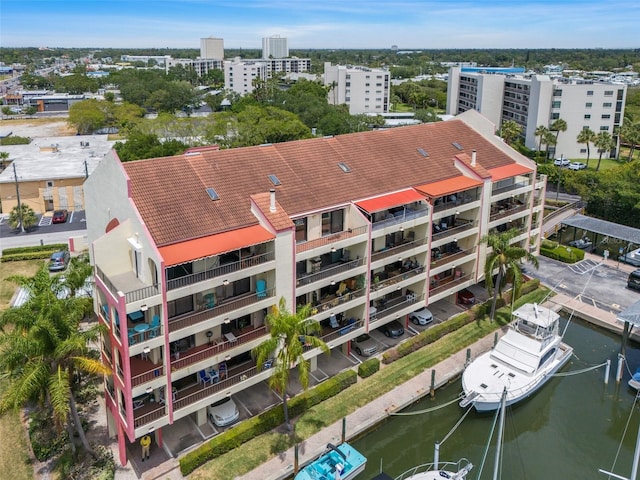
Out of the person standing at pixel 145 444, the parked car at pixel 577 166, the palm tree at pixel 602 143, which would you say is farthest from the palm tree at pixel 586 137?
the person standing at pixel 145 444

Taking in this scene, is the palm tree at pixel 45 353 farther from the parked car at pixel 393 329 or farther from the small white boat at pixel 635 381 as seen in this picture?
the small white boat at pixel 635 381

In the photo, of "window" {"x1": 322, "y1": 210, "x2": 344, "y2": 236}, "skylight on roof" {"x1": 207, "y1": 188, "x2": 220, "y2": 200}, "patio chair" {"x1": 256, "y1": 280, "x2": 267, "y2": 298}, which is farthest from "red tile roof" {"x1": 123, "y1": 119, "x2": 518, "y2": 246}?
"patio chair" {"x1": 256, "y1": 280, "x2": 267, "y2": 298}

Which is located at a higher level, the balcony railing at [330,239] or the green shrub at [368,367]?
the balcony railing at [330,239]

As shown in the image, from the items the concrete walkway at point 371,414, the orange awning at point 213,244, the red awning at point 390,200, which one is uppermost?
the red awning at point 390,200

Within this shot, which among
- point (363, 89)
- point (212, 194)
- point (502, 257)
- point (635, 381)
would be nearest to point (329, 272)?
point (212, 194)

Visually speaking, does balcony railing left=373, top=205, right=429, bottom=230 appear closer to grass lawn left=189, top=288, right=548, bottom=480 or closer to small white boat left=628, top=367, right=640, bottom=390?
grass lawn left=189, top=288, right=548, bottom=480

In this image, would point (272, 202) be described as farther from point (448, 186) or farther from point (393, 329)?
point (393, 329)

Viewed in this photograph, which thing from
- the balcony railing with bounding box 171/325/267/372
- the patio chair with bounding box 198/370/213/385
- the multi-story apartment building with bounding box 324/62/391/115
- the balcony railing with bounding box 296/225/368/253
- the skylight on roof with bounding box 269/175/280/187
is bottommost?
the patio chair with bounding box 198/370/213/385
